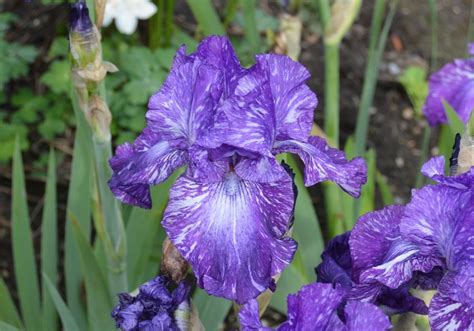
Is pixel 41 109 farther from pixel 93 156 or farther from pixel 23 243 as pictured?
pixel 93 156

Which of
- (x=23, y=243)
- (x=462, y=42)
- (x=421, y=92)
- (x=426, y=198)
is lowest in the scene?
(x=23, y=243)

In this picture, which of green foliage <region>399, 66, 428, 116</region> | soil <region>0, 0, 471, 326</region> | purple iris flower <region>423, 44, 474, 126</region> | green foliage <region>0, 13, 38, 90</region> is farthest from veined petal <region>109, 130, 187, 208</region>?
green foliage <region>399, 66, 428, 116</region>

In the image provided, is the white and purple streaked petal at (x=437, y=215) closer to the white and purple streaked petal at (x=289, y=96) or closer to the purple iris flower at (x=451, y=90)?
the white and purple streaked petal at (x=289, y=96)

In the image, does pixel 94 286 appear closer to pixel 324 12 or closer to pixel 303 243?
pixel 303 243

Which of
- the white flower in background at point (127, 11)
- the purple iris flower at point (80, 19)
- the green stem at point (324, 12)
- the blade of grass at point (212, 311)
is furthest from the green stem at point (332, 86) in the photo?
the purple iris flower at point (80, 19)

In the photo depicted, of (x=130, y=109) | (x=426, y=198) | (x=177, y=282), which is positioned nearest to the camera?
(x=426, y=198)

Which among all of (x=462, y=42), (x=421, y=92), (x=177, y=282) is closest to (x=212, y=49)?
(x=177, y=282)
